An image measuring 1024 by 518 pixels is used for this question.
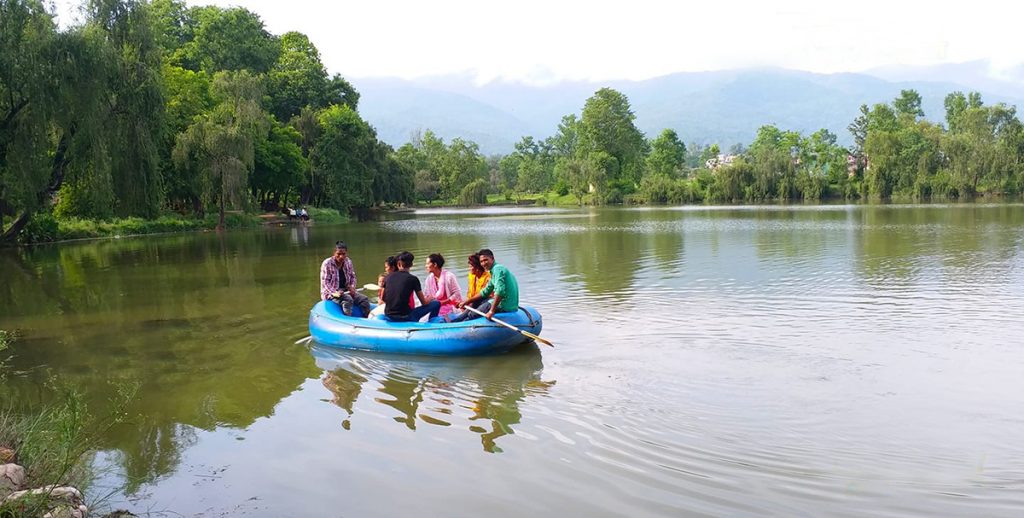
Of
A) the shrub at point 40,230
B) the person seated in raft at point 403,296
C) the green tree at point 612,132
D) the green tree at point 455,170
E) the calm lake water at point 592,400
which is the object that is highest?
the green tree at point 612,132

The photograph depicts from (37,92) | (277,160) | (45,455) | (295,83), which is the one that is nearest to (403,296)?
(45,455)

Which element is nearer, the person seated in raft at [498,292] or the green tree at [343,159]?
the person seated in raft at [498,292]

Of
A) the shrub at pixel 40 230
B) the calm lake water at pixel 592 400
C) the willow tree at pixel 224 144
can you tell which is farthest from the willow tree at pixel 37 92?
the willow tree at pixel 224 144

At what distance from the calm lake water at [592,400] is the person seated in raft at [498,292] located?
28.4 inches

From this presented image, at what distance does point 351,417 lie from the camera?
279 inches

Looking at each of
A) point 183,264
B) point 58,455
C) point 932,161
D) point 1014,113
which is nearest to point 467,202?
point 932,161

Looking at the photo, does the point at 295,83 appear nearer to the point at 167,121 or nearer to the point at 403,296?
the point at 167,121

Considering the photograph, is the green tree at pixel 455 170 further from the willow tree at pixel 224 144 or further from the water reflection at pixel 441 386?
the water reflection at pixel 441 386

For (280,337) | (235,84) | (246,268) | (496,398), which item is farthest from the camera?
(235,84)

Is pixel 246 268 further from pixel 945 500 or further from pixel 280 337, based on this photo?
pixel 945 500

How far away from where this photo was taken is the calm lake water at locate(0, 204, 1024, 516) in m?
5.24

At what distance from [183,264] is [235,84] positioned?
19.0 meters

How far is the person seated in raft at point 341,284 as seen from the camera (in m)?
10.6

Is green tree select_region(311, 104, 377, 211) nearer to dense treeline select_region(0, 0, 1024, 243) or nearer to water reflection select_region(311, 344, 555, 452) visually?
dense treeline select_region(0, 0, 1024, 243)
